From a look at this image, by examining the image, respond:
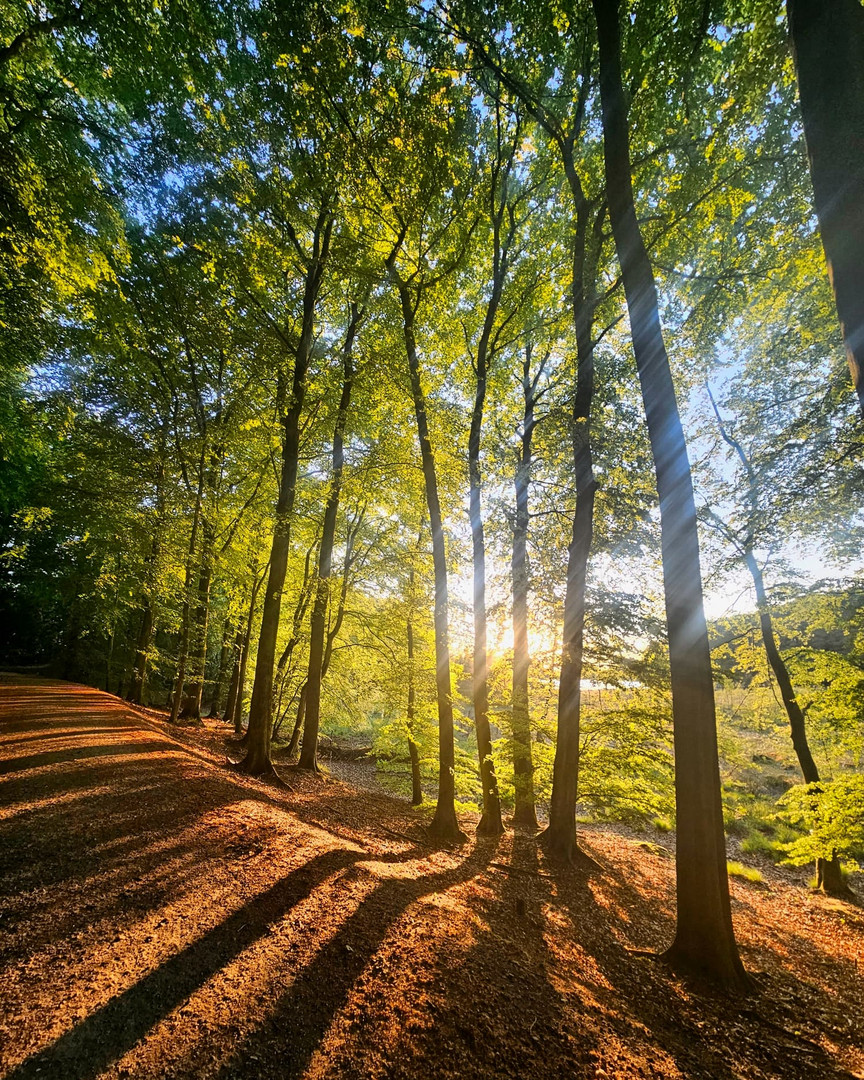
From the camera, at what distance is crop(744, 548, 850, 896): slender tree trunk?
31.3ft

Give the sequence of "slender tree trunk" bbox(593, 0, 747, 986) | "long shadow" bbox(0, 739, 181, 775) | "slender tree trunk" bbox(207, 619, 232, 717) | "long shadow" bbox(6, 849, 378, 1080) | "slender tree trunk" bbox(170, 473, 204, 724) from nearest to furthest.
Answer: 1. "long shadow" bbox(6, 849, 378, 1080)
2. "slender tree trunk" bbox(593, 0, 747, 986)
3. "long shadow" bbox(0, 739, 181, 775)
4. "slender tree trunk" bbox(170, 473, 204, 724)
5. "slender tree trunk" bbox(207, 619, 232, 717)

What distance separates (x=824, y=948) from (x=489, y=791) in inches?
225

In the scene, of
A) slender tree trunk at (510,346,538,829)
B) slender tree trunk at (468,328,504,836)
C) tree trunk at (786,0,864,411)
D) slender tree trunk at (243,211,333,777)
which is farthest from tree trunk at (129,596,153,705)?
tree trunk at (786,0,864,411)

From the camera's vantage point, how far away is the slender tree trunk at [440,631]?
7848mm

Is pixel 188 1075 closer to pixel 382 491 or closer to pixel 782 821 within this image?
pixel 382 491

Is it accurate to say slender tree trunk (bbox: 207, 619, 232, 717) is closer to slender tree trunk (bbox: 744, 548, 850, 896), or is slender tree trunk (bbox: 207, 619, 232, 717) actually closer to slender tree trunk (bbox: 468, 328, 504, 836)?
slender tree trunk (bbox: 468, 328, 504, 836)

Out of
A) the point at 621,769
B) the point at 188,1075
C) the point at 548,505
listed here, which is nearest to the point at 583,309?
the point at 548,505

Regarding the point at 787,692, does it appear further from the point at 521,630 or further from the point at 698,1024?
the point at 698,1024

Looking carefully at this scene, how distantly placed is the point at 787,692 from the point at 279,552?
1302 centimetres

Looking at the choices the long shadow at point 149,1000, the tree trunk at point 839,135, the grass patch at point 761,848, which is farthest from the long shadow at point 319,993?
the grass patch at point 761,848

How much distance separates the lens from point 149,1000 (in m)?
2.33

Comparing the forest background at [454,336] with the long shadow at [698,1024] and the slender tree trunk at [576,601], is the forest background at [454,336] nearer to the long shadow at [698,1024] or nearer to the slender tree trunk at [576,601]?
the slender tree trunk at [576,601]

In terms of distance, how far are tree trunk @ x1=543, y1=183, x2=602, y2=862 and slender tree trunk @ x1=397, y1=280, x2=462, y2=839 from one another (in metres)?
2.00

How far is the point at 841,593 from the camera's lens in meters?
8.41
